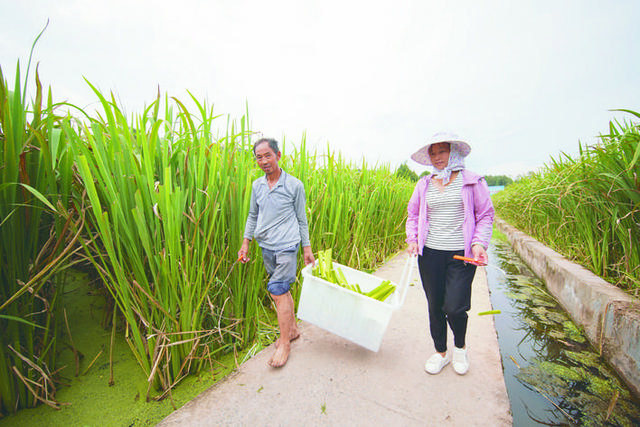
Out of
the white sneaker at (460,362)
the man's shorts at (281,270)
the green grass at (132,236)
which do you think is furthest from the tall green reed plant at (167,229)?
the white sneaker at (460,362)

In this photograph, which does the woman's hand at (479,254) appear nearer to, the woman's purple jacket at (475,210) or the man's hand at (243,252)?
the woman's purple jacket at (475,210)

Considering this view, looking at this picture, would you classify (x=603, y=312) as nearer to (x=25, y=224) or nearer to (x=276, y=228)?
(x=276, y=228)

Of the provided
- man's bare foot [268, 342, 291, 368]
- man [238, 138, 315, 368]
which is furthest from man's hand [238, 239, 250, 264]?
man's bare foot [268, 342, 291, 368]

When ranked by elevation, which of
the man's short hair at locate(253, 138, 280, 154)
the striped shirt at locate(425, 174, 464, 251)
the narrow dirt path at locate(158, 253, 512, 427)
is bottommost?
the narrow dirt path at locate(158, 253, 512, 427)

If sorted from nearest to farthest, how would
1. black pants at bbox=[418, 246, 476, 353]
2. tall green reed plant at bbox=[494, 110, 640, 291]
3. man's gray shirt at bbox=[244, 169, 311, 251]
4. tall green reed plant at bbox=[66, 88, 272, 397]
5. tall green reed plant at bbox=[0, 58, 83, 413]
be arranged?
tall green reed plant at bbox=[0, 58, 83, 413], tall green reed plant at bbox=[66, 88, 272, 397], black pants at bbox=[418, 246, 476, 353], man's gray shirt at bbox=[244, 169, 311, 251], tall green reed plant at bbox=[494, 110, 640, 291]

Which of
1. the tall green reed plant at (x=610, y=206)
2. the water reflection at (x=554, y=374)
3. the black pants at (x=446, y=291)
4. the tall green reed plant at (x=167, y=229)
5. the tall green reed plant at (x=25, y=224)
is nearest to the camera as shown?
the tall green reed plant at (x=25, y=224)

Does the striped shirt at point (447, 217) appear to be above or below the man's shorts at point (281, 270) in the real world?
above

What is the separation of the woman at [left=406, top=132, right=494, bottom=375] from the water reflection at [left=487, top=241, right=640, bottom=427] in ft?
1.03

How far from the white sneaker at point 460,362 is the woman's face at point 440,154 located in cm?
93

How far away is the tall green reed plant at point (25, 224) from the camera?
3.12 feet

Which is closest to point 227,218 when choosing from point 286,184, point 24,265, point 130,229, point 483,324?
point 286,184

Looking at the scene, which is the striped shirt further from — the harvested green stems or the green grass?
the green grass

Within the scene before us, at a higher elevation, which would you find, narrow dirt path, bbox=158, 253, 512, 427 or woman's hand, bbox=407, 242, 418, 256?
woman's hand, bbox=407, 242, 418, 256

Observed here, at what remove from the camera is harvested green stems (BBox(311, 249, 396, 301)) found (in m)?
1.45
